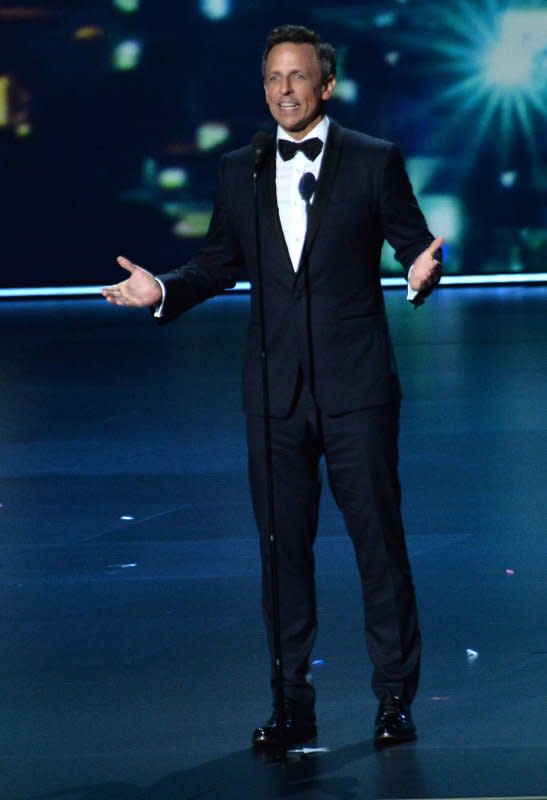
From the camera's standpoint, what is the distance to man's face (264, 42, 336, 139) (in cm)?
376

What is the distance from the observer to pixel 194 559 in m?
6.03

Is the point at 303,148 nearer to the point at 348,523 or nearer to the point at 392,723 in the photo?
the point at 348,523

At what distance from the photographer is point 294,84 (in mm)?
3762

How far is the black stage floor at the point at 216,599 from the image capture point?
385 cm

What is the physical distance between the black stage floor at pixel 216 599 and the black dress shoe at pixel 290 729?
1.9 inches

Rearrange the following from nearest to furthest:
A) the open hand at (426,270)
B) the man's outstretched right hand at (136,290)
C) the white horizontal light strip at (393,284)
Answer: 1. the open hand at (426,270)
2. the man's outstretched right hand at (136,290)
3. the white horizontal light strip at (393,284)

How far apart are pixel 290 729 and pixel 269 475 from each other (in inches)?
24.4

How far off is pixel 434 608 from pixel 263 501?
1.44m

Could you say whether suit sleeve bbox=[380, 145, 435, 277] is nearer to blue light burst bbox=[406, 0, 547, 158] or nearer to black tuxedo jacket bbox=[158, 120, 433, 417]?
black tuxedo jacket bbox=[158, 120, 433, 417]

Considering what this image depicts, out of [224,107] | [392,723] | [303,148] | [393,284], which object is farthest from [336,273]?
[224,107]

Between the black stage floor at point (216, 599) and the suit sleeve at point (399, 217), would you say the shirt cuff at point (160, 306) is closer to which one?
the suit sleeve at point (399, 217)

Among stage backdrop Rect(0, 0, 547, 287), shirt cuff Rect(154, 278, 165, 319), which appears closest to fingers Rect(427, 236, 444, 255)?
shirt cuff Rect(154, 278, 165, 319)

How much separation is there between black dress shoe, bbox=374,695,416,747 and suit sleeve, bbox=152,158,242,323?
103 centimetres

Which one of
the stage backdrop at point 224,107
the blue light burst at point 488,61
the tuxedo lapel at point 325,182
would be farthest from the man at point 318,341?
the blue light burst at point 488,61
